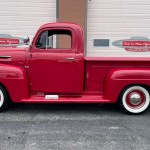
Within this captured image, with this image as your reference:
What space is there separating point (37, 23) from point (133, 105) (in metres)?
6.51

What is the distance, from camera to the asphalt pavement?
4.56 meters

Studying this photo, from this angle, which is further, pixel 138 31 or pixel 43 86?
pixel 138 31

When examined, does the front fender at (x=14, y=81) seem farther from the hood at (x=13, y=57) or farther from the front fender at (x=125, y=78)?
the front fender at (x=125, y=78)

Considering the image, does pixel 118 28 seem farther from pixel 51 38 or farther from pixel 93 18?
pixel 51 38

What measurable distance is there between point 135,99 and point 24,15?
6820 mm

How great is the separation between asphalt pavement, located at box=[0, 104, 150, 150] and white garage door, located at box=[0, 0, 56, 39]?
17.7 feet

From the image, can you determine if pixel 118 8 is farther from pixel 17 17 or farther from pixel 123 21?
pixel 17 17

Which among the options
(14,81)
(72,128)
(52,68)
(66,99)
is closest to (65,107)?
(66,99)

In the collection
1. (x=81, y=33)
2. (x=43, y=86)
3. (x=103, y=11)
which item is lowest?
(x=43, y=86)

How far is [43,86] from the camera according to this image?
6.27 m

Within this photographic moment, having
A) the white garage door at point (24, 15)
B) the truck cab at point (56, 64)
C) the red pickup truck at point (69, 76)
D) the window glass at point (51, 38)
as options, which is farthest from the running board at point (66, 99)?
the white garage door at point (24, 15)

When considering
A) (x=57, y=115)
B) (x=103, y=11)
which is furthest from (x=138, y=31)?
(x=57, y=115)

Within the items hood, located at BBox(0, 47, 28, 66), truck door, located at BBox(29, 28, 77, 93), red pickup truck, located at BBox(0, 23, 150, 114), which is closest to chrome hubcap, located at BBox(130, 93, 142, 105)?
red pickup truck, located at BBox(0, 23, 150, 114)

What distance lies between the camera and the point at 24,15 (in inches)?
456
